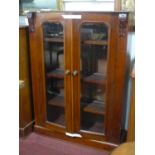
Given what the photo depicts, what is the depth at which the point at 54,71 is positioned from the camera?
224 centimetres

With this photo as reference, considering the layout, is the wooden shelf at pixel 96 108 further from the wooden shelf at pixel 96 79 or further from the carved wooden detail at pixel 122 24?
the carved wooden detail at pixel 122 24

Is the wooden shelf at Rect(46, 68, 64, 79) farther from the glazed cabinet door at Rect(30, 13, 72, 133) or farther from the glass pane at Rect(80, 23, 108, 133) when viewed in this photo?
the glass pane at Rect(80, 23, 108, 133)

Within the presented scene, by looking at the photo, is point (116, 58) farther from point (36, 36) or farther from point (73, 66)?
point (36, 36)

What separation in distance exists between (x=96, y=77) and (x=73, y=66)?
0.24 m

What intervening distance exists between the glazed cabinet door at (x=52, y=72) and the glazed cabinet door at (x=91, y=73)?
0.29 feet

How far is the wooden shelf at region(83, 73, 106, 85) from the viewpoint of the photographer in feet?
6.65

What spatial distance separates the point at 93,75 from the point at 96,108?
317 mm

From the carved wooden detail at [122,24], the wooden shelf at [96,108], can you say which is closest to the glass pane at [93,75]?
the wooden shelf at [96,108]

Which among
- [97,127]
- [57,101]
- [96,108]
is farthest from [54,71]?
[97,127]

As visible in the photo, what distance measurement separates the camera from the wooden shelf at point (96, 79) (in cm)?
203
